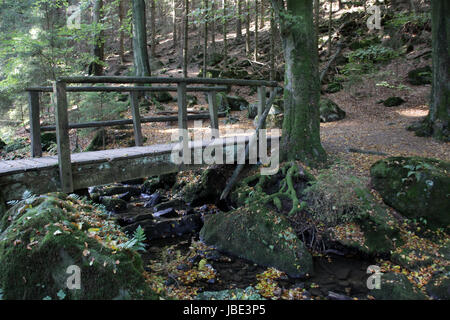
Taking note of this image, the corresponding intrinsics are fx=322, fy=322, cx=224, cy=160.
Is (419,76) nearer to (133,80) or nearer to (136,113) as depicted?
(136,113)

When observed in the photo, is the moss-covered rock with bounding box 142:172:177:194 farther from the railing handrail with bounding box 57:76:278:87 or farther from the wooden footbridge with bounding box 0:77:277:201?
the railing handrail with bounding box 57:76:278:87

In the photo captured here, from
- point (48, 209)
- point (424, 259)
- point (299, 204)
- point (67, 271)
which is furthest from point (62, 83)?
point (424, 259)

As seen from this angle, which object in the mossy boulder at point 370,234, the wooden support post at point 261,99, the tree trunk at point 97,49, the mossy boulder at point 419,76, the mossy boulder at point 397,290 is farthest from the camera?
the mossy boulder at point 419,76

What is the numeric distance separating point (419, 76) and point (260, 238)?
47.6 ft

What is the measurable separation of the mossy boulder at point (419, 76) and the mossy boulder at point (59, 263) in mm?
16884

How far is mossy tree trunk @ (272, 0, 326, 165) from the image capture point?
7.45m

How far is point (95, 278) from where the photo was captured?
2.92 meters

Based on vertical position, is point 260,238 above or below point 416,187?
below

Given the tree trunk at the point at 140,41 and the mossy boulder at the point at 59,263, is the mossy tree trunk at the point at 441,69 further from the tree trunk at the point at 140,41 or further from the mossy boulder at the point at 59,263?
the tree trunk at the point at 140,41

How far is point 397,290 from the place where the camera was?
178 inches

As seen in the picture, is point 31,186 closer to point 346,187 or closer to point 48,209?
point 48,209

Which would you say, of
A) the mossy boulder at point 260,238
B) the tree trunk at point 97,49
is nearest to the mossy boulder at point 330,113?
the mossy boulder at point 260,238

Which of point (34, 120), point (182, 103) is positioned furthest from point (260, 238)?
point (34, 120)

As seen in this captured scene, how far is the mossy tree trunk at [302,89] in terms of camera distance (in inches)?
293
